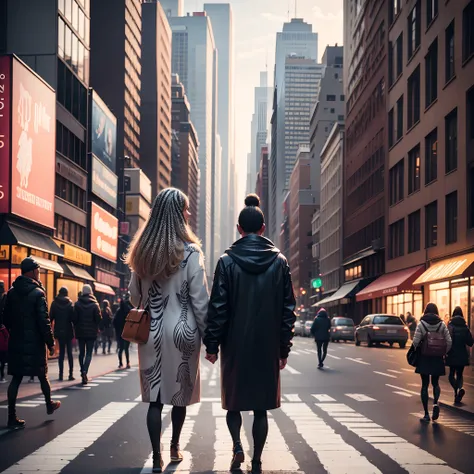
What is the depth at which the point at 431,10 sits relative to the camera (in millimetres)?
38688

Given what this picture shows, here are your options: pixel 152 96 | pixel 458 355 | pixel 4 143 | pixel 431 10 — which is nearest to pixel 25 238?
pixel 4 143

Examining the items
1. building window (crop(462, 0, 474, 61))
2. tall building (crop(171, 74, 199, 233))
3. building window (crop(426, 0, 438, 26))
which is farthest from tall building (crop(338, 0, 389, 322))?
tall building (crop(171, 74, 199, 233))

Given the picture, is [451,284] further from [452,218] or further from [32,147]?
[32,147]

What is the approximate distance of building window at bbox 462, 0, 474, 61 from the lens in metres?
30.7

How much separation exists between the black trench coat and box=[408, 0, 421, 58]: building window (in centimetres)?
3821

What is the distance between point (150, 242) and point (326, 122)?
383ft

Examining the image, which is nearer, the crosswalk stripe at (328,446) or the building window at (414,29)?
the crosswalk stripe at (328,446)

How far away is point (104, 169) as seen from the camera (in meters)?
56.0

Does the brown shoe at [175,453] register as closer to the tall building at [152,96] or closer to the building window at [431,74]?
the building window at [431,74]

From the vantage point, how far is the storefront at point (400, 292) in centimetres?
4169

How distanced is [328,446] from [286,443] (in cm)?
46

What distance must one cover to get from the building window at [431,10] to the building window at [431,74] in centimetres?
124

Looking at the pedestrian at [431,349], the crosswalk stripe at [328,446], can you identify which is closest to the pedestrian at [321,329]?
the crosswalk stripe at [328,446]

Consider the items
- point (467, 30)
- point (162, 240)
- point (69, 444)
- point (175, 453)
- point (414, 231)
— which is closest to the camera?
point (162, 240)
